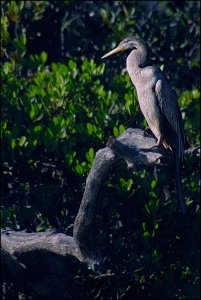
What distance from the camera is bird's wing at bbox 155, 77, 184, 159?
662 cm

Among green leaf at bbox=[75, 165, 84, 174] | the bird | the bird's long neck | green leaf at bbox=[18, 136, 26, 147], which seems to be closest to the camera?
the bird

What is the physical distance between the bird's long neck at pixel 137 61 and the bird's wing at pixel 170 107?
25cm

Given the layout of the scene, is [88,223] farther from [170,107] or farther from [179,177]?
[170,107]

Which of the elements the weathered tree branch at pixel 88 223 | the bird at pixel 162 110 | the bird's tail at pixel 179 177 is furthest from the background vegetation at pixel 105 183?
the bird's tail at pixel 179 177

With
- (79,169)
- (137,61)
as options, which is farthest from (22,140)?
(137,61)

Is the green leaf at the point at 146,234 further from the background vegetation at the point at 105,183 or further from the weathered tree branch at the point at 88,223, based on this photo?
the weathered tree branch at the point at 88,223

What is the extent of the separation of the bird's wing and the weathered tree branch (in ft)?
0.76

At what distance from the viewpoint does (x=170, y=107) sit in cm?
664

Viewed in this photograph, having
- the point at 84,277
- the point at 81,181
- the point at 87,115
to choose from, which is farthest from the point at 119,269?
the point at 87,115

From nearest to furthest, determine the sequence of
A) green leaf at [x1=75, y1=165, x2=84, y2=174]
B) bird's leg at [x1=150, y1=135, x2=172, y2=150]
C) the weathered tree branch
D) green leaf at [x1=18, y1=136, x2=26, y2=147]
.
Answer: the weathered tree branch, bird's leg at [x1=150, y1=135, x2=172, y2=150], green leaf at [x1=75, y1=165, x2=84, y2=174], green leaf at [x1=18, y1=136, x2=26, y2=147]

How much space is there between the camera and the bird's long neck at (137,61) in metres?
6.83

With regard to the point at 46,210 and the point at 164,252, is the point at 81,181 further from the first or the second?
the point at 164,252

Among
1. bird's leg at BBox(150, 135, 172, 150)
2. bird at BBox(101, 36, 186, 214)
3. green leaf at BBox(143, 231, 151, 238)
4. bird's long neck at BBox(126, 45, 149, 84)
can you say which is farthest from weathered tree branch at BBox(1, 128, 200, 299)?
green leaf at BBox(143, 231, 151, 238)

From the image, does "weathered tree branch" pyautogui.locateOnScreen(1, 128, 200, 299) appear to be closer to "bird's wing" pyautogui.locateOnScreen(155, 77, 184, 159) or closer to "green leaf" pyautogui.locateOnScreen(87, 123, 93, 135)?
"bird's wing" pyautogui.locateOnScreen(155, 77, 184, 159)
